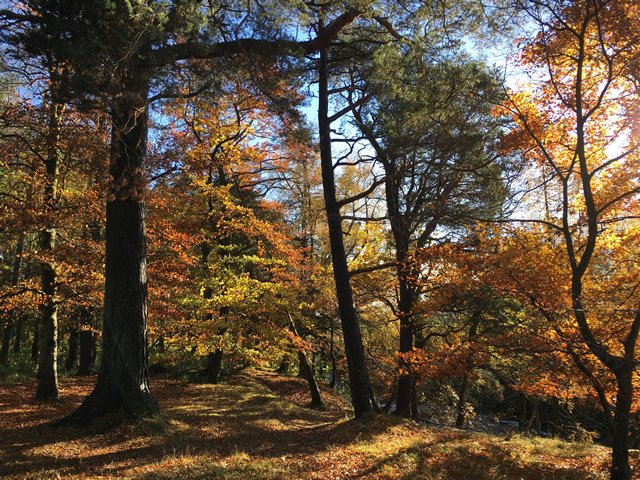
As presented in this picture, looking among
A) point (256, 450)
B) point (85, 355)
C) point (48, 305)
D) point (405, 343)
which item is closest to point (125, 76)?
point (256, 450)

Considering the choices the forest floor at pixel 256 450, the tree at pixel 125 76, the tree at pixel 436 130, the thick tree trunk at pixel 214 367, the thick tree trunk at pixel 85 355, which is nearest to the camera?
the tree at pixel 125 76

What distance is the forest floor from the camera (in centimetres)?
510

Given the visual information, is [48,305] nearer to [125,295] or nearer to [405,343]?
[125,295]

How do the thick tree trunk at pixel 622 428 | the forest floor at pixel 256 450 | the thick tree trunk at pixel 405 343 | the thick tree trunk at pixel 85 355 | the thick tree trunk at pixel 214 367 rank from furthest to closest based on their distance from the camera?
the thick tree trunk at pixel 85 355 → the thick tree trunk at pixel 214 367 → the thick tree trunk at pixel 405 343 → the thick tree trunk at pixel 622 428 → the forest floor at pixel 256 450

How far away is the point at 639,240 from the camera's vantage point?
23.7 ft

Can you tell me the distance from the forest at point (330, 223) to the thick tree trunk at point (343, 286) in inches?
1.9

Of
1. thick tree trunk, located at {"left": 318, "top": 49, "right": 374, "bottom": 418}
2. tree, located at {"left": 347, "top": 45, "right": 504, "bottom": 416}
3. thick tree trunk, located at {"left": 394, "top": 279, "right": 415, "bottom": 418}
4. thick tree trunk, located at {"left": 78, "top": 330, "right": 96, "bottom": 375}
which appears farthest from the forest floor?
thick tree trunk, located at {"left": 78, "top": 330, "right": 96, "bottom": 375}

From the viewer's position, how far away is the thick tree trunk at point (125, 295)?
21.6 feet

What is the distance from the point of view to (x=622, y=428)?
6.09 meters

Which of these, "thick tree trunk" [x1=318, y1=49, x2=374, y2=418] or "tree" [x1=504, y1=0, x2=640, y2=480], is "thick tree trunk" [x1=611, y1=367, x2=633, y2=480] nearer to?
"tree" [x1=504, y1=0, x2=640, y2=480]

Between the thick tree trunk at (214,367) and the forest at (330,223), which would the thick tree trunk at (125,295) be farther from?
the thick tree trunk at (214,367)

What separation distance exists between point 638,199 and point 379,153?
198 inches

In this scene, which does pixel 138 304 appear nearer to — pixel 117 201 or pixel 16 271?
pixel 117 201

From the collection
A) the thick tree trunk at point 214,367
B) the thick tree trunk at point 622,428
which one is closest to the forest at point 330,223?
the thick tree trunk at point 622,428
